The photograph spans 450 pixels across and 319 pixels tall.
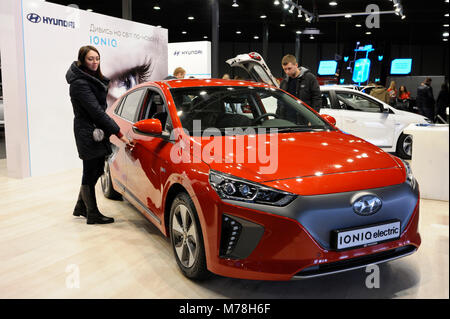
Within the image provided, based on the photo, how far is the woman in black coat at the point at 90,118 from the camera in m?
3.42

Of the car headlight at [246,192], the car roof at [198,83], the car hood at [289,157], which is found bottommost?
the car headlight at [246,192]

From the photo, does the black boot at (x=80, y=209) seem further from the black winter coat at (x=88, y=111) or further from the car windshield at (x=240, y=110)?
the car windshield at (x=240, y=110)

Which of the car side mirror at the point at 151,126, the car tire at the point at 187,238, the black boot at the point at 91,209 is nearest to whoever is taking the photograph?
the car tire at the point at 187,238

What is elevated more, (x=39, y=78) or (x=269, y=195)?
(x=39, y=78)

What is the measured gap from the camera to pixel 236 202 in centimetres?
209

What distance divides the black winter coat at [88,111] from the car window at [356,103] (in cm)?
457

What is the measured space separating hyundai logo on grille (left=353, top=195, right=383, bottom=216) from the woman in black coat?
2071mm

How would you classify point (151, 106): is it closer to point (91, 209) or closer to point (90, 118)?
point (90, 118)

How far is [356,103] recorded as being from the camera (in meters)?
7.02

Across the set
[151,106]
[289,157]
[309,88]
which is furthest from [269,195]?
[309,88]

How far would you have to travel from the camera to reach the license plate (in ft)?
6.72

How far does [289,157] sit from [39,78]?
15.4ft

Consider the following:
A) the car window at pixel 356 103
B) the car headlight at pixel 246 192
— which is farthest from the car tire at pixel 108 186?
the car window at pixel 356 103

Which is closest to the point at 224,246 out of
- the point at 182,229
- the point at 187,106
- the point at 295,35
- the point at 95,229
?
the point at 182,229
